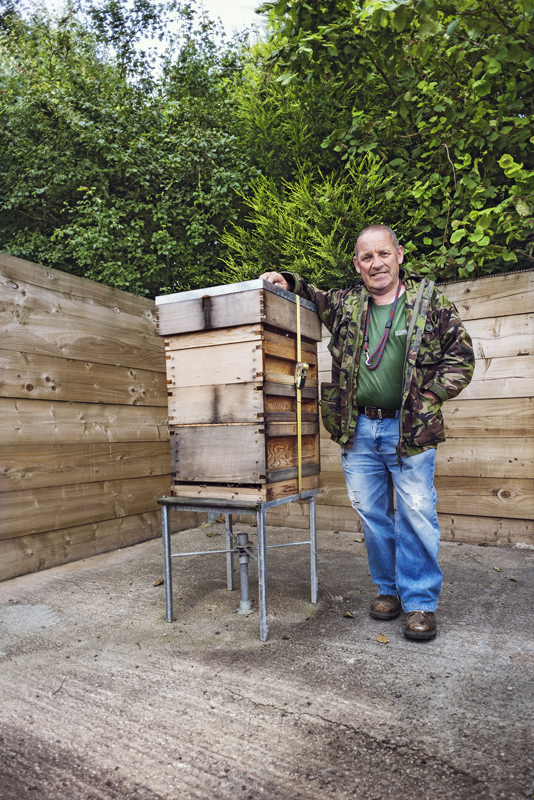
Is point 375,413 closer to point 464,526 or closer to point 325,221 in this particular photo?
point 464,526

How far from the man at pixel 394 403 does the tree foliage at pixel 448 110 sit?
1.74 m

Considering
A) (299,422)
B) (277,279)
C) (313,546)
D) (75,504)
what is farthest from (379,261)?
(75,504)

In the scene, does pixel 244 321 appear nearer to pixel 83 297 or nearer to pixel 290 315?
pixel 290 315

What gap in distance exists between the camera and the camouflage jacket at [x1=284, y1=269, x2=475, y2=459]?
2.71 metres

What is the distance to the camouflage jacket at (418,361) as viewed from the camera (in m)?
2.71

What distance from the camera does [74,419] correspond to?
161 inches

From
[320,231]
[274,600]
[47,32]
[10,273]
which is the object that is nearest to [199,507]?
[274,600]

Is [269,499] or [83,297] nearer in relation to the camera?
[269,499]

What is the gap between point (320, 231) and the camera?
4996 mm

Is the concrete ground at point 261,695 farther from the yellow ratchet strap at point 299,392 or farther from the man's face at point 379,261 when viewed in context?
the man's face at point 379,261

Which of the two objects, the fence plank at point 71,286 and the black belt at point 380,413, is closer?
the black belt at point 380,413

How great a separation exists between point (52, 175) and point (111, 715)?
829 centimetres

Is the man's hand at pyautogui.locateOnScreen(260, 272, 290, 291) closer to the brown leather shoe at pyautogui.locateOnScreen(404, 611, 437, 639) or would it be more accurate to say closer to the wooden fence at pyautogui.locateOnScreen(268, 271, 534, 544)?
the brown leather shoe at pyautogui.locateOnScreen(404, 611, 437, 639)

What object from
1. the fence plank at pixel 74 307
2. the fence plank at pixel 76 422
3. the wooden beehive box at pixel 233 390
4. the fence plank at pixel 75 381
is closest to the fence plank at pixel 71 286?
the fence plank at pixel 74 307
